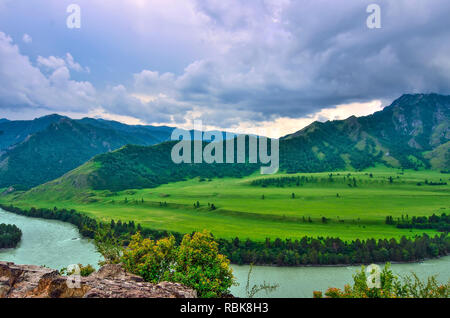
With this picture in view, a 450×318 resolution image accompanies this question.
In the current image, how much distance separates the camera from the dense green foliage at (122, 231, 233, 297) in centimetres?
3177

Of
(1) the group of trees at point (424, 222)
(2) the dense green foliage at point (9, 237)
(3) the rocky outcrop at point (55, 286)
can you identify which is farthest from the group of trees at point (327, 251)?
(3) the rocky outcrop at point (55, 286)

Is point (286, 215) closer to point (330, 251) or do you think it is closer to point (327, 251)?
point (327, 251)

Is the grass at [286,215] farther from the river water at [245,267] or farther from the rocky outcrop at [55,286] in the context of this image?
the rocky outcrop at [55,286]

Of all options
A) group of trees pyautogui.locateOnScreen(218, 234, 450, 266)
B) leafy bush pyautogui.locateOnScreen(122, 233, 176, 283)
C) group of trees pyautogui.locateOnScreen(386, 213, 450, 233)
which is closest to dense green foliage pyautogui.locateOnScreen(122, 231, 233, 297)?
leafy bush pyautogui.locateOnScreen(122, 233, 176, 283)

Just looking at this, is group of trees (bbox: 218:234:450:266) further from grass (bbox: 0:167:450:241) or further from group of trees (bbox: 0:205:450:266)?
grass (bbox: 0:167:450:241)

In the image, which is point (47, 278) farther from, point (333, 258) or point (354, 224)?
point (354, 224)

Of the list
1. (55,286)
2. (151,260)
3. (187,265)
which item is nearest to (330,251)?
(187,265)

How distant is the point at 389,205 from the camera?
579ft

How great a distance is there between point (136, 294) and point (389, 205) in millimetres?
190860

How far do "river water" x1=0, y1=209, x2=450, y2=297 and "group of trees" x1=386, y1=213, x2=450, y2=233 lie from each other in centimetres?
3817

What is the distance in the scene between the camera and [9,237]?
402 feet

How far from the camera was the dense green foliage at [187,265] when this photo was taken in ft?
104

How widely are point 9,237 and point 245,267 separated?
103259 millimetres
